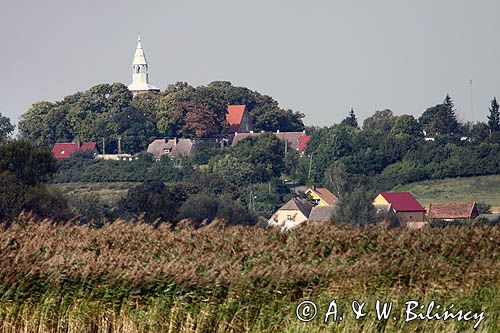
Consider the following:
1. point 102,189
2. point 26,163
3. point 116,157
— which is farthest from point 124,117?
point 26,163

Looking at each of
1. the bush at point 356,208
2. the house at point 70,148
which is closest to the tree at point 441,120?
the house at point 70,148

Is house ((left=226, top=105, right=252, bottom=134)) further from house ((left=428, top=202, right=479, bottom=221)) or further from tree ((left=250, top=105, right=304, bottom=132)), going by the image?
house ((left=428, top=202, right=479, bottom=221))

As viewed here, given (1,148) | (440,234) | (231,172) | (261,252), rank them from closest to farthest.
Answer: (261,252) < (440,234) < (1,148) < (231,172)

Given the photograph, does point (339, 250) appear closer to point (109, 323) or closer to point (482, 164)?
point (109, 323)

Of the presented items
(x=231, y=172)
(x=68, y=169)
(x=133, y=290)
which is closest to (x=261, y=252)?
(x=133, y=290)

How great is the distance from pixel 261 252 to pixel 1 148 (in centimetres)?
4479

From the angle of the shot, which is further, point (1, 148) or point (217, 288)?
point (1, 148)

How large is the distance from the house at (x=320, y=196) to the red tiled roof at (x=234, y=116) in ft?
86.0

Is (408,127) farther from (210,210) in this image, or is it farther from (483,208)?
(210,210)

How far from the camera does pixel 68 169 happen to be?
92.6 meters

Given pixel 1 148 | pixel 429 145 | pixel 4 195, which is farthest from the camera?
pixel 429 145

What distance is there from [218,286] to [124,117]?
9144 cm

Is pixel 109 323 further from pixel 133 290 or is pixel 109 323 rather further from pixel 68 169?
pixel 68 169

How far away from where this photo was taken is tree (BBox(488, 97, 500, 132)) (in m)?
115
